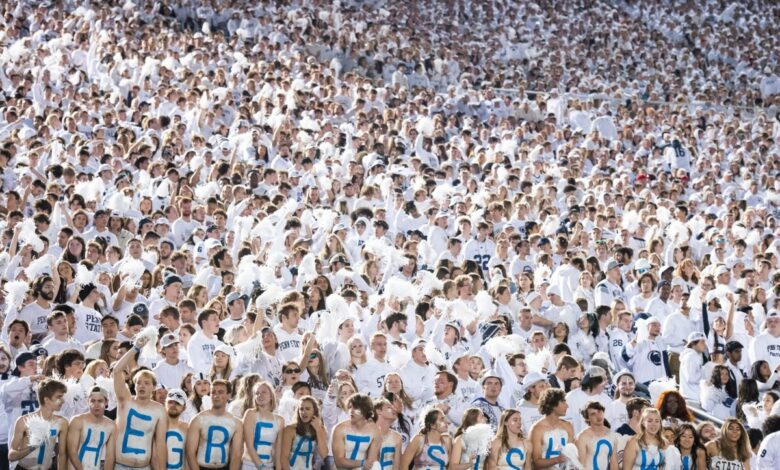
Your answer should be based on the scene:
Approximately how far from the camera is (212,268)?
12711mm

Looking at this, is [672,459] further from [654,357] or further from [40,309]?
[40,309]

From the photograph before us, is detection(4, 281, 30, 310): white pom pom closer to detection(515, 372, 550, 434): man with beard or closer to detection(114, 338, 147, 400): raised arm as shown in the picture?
detection(114, 338, 147, 400): raised arm

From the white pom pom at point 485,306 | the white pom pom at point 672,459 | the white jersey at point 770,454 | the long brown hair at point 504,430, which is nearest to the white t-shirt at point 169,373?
the long brown hair at point 504,430

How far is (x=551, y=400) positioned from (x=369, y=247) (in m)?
5.00

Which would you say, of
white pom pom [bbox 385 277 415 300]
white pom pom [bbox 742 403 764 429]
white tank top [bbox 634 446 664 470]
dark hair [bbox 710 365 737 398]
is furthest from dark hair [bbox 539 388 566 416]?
dark hair [bbox 710 365 737 398]

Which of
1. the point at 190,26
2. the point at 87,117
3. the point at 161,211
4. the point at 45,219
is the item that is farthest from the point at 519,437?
the point at 190,26

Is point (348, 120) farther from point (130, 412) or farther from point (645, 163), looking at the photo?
point (130, 412)

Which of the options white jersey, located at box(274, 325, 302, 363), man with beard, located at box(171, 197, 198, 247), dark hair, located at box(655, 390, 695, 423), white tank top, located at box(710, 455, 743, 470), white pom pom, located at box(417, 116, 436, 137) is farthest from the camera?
white pom pom, located at box(417, 116, 436, 137)

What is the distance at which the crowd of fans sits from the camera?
353 inches

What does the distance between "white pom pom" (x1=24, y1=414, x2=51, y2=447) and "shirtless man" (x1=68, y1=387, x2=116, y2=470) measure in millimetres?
150

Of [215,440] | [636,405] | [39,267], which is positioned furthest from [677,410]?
[39,267]

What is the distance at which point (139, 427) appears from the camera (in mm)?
8586

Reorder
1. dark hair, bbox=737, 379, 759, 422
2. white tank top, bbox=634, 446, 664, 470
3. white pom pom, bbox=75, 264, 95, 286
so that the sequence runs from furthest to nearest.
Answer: white pom pom, bbox=75, 264, 95, 286, dark hair, bbox=737, 379, 759, 422, white tank top, bbox=634, 446, 664, 470

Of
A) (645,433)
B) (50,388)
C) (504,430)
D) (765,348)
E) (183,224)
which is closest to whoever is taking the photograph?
(50,388)
